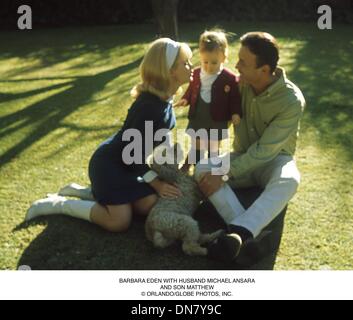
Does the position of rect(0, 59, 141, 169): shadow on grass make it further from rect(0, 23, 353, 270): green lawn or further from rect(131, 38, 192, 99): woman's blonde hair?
rect(131, 38, 192, 99): woman's blonde hair

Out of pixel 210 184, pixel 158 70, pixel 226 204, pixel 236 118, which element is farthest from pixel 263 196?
pixel 158 70

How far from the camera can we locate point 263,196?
10.9ft

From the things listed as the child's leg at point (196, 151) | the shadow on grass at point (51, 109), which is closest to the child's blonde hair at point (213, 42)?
the child's leg at point (196, 151)

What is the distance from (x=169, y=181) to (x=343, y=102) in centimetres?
324

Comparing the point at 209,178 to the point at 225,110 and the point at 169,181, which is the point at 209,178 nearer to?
the point at 169,181

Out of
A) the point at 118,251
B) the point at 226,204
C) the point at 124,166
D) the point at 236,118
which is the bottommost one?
the point at 118,251

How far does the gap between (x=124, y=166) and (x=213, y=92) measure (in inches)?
35.9

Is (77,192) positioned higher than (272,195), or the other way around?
(272,195)

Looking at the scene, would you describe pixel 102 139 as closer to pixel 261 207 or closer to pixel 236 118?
pixel 236 118

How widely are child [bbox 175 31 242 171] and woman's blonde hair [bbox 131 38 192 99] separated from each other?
355 millimetres

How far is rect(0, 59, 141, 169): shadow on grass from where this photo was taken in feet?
17.2

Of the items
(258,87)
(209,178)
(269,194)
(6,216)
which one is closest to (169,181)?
(209,178)

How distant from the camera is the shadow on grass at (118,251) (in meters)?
3.11

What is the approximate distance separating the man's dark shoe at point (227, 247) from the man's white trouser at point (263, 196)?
0.60 ft
